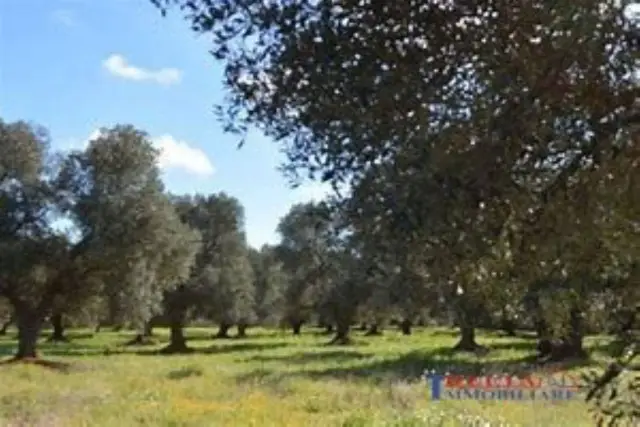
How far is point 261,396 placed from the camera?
20281 millimetres

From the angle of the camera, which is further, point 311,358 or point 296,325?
point 296,325

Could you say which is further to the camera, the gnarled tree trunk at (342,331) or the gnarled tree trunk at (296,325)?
the gnarled tree trunk at (296,325)

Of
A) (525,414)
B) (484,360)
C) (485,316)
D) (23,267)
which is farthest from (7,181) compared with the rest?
(485,316)

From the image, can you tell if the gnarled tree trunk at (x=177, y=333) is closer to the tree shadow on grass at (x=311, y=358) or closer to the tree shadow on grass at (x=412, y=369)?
the tree shadow on grass at (x=311, y=358)

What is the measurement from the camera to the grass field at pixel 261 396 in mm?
14992

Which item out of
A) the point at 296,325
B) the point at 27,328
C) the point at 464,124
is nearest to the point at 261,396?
the point at 464,124

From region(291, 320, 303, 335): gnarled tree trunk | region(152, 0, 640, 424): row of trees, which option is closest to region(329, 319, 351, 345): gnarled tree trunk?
region(291, 320, 303, 335): gnarled tree trunk

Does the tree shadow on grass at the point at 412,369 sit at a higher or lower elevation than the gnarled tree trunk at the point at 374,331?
lower

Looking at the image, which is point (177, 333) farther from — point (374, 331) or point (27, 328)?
point (374, 331)

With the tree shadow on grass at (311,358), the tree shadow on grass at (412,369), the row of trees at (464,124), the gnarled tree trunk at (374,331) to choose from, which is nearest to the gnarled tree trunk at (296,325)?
the gnarled tree trunk at (374,331)

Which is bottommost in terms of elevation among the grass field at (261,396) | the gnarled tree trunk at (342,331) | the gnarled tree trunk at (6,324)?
the grass field at (261,396)

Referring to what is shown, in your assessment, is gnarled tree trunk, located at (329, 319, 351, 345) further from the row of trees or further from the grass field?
the row of trees

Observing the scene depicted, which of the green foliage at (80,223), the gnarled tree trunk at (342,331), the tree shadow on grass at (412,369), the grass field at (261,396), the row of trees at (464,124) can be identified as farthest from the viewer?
the gnarled tree trunk at (342,331)

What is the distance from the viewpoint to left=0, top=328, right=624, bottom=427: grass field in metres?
15.0
